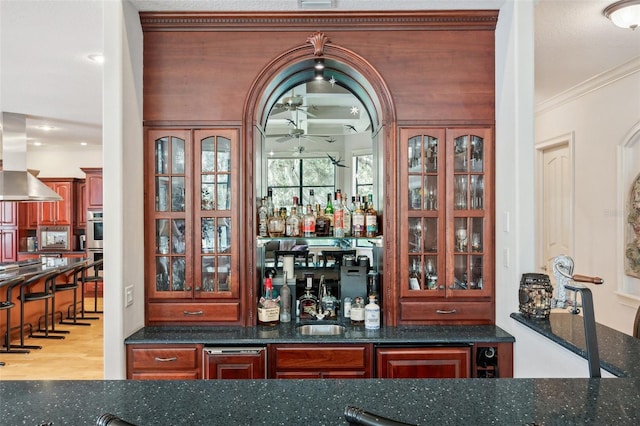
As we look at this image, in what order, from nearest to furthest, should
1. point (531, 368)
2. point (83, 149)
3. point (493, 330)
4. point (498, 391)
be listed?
point (498, 391)
point (531, 368)
point (493, 330)
point (83, 149)

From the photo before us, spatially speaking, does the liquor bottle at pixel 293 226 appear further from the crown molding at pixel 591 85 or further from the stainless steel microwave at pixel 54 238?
the stainless steel microwave at pixel 54 238

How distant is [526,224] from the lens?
2297mm

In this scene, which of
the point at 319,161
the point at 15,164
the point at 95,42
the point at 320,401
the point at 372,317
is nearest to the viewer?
the point at 320,401

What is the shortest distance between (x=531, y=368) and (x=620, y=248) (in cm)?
227

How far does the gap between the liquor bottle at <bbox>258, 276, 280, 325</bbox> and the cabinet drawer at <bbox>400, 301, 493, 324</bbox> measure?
2.65 ft

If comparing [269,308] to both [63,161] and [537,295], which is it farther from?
[63,161]

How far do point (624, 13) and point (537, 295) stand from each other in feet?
6.29

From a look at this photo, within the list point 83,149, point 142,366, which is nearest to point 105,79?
point 142,366

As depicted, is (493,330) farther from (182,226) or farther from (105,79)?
(105,79)

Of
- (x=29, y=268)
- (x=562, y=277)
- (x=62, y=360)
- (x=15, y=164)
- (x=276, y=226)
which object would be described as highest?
(x=15, y=164)

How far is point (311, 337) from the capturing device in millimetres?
2326

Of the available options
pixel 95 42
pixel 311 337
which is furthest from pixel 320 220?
pixel 95 42

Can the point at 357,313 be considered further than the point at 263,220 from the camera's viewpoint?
No

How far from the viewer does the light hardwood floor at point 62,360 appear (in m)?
3.94
